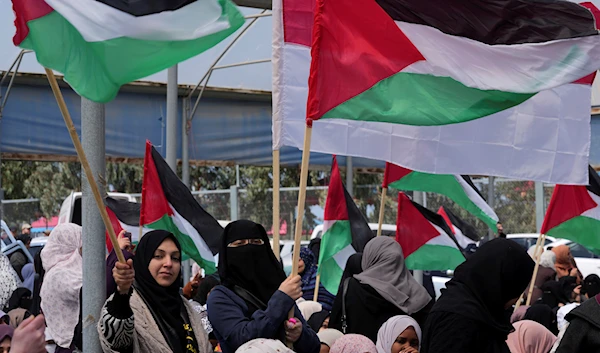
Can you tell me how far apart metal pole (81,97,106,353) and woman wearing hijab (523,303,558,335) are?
4119 millimetres

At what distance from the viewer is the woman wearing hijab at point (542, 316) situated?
8.42 m

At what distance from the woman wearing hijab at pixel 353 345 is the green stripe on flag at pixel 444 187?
14.7 ft

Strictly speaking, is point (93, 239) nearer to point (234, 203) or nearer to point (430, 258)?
point (430, 258)

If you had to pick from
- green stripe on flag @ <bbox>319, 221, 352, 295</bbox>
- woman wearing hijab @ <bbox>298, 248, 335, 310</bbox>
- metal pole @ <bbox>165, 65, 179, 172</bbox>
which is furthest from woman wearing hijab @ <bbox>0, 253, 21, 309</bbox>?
metal pole @ <bbox>165, 65, 179, 172</bbox>

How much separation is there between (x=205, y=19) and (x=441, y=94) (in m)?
1.93

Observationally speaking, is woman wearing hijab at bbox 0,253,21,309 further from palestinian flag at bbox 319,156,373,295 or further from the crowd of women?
palestinian flag at bbox 319,156,373,295

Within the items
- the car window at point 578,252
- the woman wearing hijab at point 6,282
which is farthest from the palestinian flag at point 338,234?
the car window at point 578,252

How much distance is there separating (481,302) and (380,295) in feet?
5.88

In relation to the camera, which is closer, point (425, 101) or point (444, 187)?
point (425, 101)

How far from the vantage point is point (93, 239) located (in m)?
5.55

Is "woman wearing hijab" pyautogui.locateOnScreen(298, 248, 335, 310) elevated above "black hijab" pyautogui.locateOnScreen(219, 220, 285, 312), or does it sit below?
below

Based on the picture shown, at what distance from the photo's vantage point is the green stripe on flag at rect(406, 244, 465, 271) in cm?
1107

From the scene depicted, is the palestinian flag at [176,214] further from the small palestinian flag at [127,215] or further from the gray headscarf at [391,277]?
the gray headscarf at [391,277]

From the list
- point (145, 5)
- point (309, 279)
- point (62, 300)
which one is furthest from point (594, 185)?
point (145, 5)
